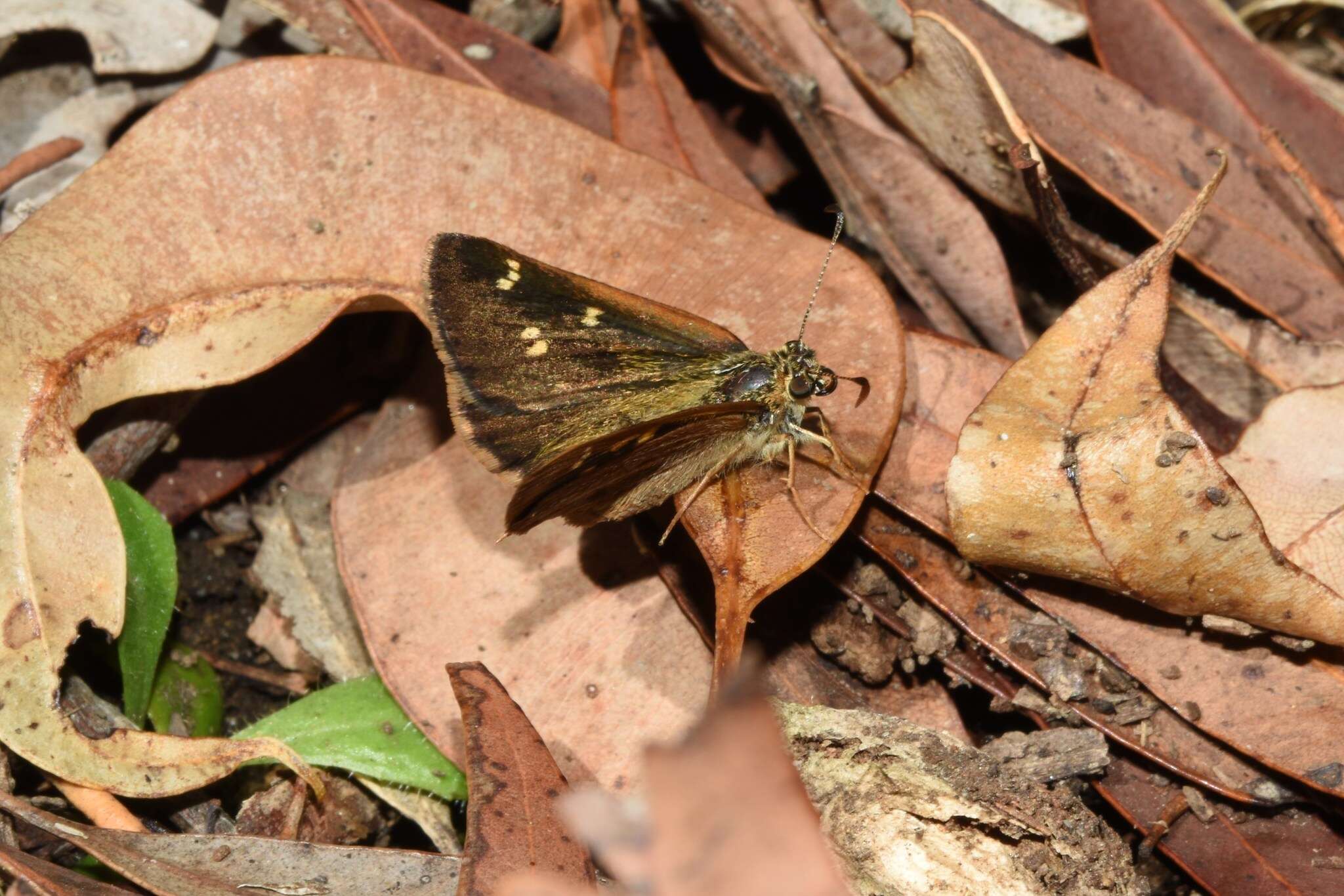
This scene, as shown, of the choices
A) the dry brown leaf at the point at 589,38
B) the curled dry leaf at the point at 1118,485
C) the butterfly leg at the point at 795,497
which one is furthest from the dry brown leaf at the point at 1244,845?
the dry brown leaf at the point at 589,38

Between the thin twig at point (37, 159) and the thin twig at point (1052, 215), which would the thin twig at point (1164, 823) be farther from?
the thin twig at point (37, 159)

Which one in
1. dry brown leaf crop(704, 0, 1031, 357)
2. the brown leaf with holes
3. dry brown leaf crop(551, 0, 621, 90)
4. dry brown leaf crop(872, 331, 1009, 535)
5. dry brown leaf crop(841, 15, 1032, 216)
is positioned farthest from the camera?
dry brown leaf crop(551, 0, 621, 90)

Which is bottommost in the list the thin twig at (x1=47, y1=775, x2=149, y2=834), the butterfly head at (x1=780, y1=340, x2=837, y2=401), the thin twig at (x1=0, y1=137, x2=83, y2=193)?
the thin twig at (x1=47, y1=775, x2=149, y2=834)

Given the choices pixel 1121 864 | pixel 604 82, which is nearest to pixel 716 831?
pixel 1121 864

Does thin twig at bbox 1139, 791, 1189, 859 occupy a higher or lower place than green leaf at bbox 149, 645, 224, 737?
higher

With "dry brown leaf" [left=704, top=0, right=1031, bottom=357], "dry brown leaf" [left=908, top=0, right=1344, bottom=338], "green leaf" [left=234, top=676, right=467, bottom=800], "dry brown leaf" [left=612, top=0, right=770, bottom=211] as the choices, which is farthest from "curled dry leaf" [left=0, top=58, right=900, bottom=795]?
"dry brown leaf" [left=908, top=0, right=1344, bottom=338]

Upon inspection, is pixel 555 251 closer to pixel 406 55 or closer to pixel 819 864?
pixel 406 55

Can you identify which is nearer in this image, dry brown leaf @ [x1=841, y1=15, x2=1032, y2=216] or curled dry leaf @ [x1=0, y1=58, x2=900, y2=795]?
curled dry leaf @ [x1=0, y1=58, x2=900, y2=795]

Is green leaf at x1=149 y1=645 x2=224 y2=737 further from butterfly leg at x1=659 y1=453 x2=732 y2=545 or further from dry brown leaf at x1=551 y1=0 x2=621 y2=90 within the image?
dry brown leaf at x1=551 y1=0 x2=621 y2=90

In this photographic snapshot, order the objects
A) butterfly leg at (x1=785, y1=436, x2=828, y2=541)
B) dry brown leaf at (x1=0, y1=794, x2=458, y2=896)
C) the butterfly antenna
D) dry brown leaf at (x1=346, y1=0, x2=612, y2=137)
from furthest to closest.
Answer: dry brown leaf at (x1=346, y1=0, x2=612, y2=137) → the butterfly antenna → butterfly leg at (x1=785, y1=436, x2=828, y2=541) → dry brown leaf at (x1=0, y1=794, x2=458, y2=896)
